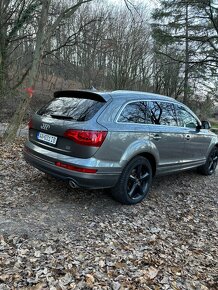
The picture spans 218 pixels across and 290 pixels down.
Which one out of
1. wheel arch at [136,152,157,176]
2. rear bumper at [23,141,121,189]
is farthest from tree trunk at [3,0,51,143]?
wheel arch at [136,152,157,176]

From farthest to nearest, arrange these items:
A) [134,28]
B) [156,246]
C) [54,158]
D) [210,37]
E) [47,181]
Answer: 1. [134,28]
2. [210,37]
3. [47,181]
4. [54,158]
5. [156,246]

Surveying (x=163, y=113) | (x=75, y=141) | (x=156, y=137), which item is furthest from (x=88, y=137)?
(x=163, y=113)

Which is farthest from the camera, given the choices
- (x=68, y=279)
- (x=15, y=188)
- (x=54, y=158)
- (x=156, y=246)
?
(x=15, y=188)

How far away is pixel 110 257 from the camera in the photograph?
3180 millimetres

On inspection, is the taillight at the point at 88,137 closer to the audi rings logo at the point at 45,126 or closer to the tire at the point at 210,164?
the audi rings logo at the point at 45,126

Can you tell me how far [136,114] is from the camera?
4.46 m

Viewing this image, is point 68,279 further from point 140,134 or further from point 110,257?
point 140,134

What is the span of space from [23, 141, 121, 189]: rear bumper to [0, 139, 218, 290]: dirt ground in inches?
20.2

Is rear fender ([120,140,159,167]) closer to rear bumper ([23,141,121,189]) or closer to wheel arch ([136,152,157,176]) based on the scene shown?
wheel arch ([136,152,157,176])

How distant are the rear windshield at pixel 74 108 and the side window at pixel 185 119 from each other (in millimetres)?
2055

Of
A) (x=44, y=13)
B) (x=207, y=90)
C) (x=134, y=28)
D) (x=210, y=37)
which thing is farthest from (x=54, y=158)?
(x=207, y=90)

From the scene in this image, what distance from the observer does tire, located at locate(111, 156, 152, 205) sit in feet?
14.0

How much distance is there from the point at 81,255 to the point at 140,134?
202cm

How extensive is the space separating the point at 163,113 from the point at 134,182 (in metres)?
1.39
